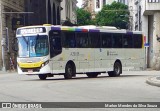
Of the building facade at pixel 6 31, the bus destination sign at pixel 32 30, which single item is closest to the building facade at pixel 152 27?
the building facade at pixel 6 31

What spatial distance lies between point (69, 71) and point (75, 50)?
1389 millimetres

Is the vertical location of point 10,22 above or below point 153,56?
above

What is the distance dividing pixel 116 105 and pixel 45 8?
6288cm

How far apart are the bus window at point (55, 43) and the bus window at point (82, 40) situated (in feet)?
6.00

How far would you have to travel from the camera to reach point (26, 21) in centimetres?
6962

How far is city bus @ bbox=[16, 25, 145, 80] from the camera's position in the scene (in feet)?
97.2

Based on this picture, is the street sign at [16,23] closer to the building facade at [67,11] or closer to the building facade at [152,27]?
the building facade at [152,27]

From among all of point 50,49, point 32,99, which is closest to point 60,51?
point 50,49

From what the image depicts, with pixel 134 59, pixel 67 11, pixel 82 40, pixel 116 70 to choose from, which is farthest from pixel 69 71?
pixel 67 11

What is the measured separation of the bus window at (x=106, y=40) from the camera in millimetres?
34219

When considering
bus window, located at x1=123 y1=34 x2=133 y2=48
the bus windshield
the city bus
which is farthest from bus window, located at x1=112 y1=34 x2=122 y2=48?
the bus windshield

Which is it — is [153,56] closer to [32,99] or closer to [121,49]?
[121,49]

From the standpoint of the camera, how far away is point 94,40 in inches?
1312

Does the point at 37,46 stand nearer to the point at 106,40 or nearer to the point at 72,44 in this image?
the point at 72,44
